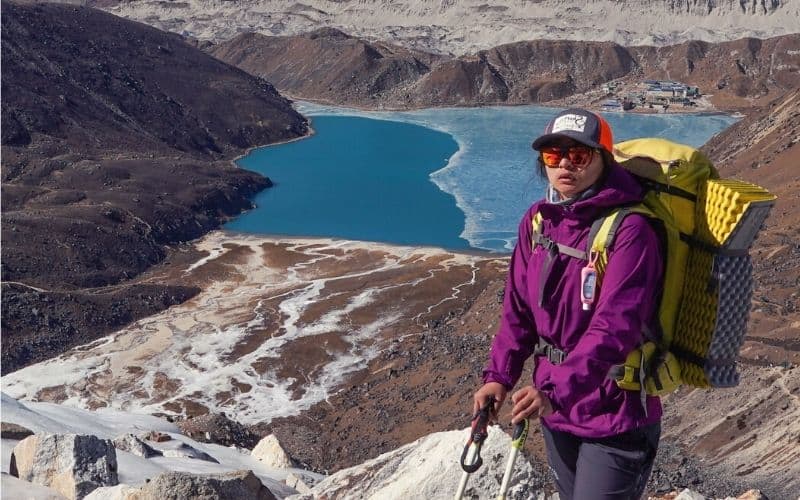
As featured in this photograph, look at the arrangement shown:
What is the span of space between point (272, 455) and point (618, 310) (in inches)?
353

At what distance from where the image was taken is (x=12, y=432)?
8430 mm

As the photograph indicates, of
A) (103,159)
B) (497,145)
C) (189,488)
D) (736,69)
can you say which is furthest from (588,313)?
(736,69)

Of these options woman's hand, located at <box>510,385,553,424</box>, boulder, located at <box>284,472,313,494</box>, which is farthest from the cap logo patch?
boulder, located at <box>284,472,313,494</box>

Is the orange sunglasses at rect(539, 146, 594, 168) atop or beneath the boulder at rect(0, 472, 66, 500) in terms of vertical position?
atop

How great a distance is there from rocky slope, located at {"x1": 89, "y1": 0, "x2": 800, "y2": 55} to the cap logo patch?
117751 mm

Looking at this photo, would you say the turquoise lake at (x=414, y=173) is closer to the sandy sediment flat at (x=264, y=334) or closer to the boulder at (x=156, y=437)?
the sandy sediment flat at (x=264, y=334)

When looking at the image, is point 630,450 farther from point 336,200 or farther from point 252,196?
point 252,196

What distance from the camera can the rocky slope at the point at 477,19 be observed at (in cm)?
12338

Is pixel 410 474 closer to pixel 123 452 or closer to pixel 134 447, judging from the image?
pixel 123 452

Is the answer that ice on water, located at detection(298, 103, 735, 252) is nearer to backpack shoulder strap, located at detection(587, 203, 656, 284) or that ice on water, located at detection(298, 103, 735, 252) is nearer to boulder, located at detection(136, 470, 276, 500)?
boulder, located at detection(136, 470, 276, 500)

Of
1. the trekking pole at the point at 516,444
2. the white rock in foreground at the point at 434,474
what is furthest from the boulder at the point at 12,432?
the trekking pole at the point at 516,444

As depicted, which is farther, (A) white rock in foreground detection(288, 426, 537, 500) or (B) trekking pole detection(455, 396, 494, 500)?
(A) white rock in foreground detection(288, 426, 537, 500)

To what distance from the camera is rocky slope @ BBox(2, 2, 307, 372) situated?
31.0 metres

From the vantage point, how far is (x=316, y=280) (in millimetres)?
33344
